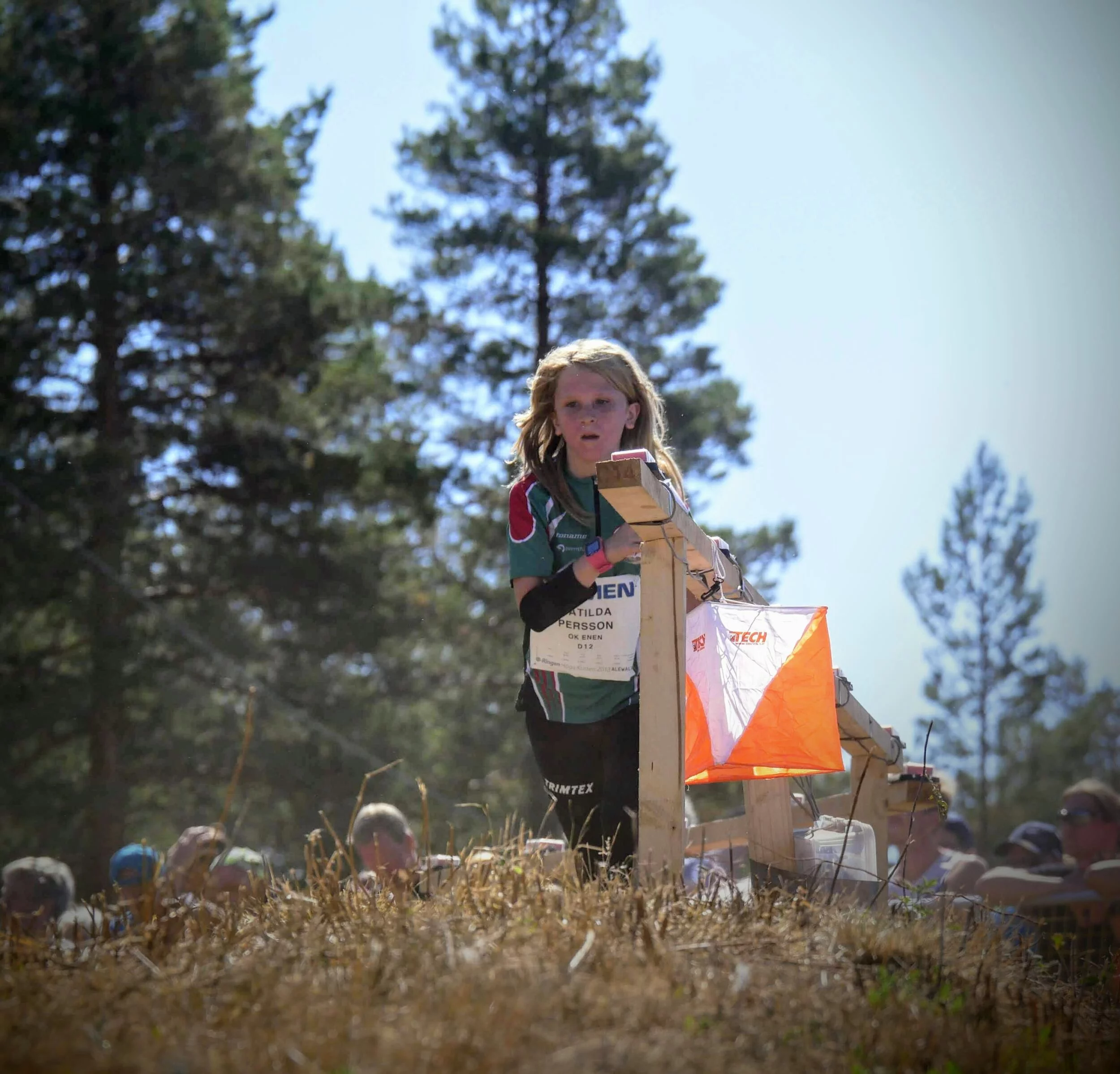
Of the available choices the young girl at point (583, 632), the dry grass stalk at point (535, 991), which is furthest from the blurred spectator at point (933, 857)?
the dry grass stalk at point (535, 991)

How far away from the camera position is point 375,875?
10.2 ft

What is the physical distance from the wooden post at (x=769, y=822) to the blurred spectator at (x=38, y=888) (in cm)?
356

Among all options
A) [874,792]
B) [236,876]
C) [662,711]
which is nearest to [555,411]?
[662,711]

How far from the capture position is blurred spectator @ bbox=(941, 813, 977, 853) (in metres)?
7.45

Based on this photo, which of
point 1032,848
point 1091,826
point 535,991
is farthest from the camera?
point 1032,848

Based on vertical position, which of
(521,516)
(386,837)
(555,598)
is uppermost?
(521,516)

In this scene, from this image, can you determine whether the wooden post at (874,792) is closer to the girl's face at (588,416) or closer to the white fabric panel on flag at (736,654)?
the white fabric panel on flag at (736,654)

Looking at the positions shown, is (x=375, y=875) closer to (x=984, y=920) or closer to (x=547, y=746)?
(x=547, y=746)

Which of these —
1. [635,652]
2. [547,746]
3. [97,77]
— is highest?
[97,77]

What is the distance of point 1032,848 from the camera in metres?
7.23

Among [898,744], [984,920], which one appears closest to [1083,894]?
[898,744]

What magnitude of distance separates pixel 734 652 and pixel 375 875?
1202mm

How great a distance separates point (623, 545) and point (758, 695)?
0.65 meters

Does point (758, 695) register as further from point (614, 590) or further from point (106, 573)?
point (106, 573)
